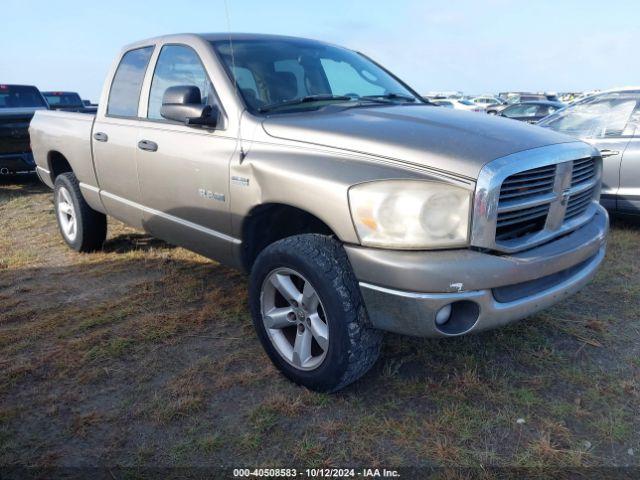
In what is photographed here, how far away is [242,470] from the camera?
2189mm

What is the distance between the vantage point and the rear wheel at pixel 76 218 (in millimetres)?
4766

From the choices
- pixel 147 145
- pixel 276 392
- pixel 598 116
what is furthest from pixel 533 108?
pixel 276 392

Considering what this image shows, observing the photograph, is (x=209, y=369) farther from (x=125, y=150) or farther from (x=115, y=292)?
(x=125, y=150)

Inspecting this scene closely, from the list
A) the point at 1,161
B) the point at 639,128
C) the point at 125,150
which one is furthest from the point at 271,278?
the point at 1,161

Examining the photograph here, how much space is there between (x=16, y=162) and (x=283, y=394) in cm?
731

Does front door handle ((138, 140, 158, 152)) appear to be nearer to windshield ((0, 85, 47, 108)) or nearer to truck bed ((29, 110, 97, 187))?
truck bed ((29, 110, 97, 187))

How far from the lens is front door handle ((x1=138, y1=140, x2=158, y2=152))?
3.48 m

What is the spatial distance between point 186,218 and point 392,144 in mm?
1574

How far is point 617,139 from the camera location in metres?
5.27

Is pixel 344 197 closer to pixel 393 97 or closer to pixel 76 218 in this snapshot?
pixel 393 97

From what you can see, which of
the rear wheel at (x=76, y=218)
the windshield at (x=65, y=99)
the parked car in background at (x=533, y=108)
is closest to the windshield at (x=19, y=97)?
the windshield at (x=65, y=99)

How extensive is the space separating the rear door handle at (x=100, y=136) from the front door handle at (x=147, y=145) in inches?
22.6

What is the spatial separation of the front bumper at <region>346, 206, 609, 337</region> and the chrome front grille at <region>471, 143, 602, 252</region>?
89 mm

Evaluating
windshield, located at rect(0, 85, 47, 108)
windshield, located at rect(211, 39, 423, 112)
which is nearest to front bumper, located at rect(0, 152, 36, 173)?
windshield, located at rect(0, 85, 47, 108)
